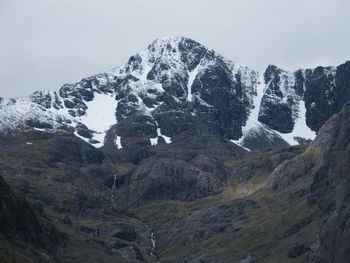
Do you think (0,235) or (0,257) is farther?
(0,235)

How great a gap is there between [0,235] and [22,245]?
7831 mm

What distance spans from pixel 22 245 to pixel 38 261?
8.81m

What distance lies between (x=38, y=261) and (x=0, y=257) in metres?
25.8

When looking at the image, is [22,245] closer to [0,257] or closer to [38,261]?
[38,261]

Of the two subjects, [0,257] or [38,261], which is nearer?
[0,257]

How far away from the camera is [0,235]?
639 feet

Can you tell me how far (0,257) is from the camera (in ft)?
554

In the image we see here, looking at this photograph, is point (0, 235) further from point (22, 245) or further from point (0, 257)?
point (0, 257)

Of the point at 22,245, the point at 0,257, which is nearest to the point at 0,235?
the point at 22,245

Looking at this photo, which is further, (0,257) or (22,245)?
(22,245)

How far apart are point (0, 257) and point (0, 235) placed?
26795 millimetres

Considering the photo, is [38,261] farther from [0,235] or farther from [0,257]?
[0,257]
